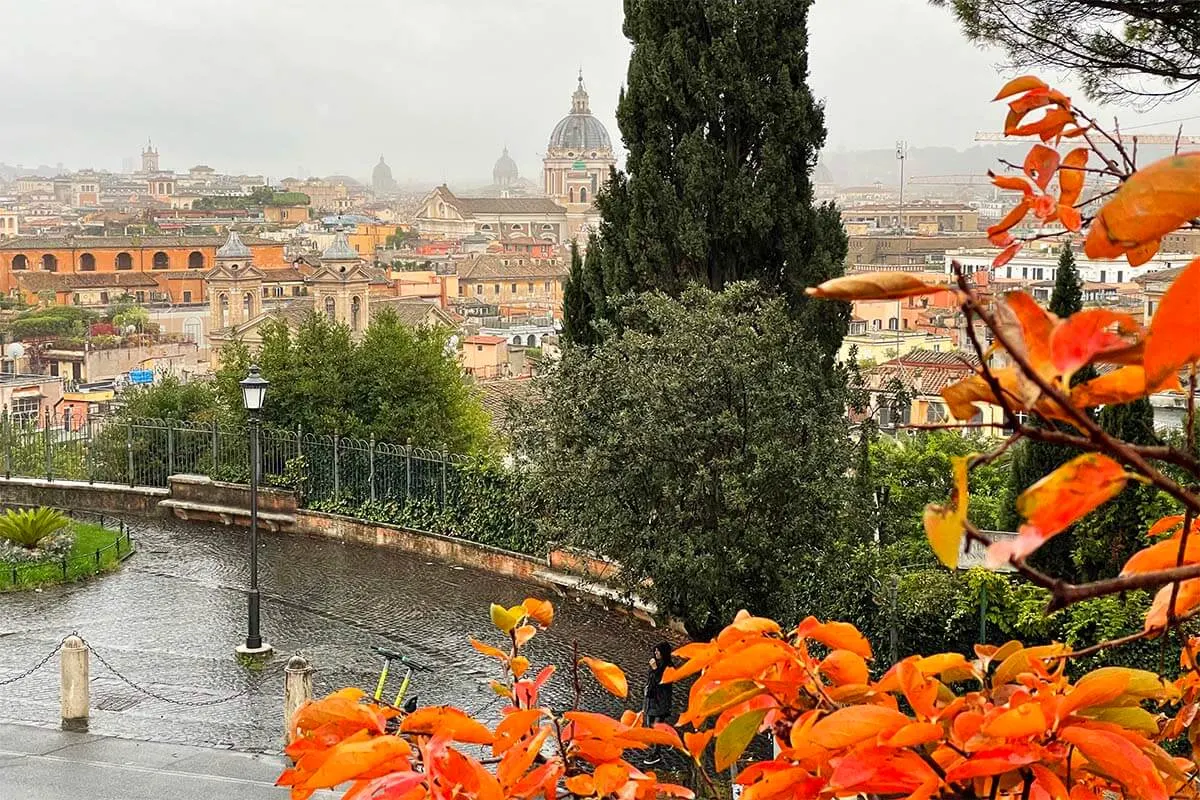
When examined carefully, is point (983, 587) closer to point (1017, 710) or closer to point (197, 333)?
point (1017, 710)

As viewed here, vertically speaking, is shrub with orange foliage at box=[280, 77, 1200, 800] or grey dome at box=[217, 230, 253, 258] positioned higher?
grey dome at box=[217, 230, 253, 258]

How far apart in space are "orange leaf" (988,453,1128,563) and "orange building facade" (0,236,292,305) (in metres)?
98.2

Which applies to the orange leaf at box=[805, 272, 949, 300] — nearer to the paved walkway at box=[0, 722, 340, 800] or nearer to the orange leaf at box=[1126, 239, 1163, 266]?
the orange leaf at box=[1126, 239, 1163, 266]

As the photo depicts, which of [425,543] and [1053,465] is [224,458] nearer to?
[425,543]

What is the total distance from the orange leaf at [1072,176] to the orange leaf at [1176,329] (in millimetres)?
995

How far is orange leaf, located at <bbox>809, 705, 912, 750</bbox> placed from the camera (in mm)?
1424

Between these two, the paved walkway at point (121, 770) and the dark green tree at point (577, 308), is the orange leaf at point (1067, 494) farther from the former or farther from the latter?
the dark green tree at point (577, 308)

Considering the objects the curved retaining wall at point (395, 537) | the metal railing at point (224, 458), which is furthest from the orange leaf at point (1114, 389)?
the metal railing at point (224, 458)

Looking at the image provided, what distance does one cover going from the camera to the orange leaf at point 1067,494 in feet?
3.40

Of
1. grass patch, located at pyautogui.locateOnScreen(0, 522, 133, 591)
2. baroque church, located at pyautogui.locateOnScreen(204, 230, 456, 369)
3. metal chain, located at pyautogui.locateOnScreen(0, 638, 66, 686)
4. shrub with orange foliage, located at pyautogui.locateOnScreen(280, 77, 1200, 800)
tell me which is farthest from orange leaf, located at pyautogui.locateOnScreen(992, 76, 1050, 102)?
baroque church, located at pyautogui.locateOnScreen(204, 230, 456, 369)

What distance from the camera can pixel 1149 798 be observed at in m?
1.37

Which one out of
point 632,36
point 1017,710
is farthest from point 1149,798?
point 632,36

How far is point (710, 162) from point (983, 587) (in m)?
5.37

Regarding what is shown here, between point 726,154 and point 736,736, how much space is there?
40.5ft
